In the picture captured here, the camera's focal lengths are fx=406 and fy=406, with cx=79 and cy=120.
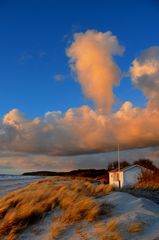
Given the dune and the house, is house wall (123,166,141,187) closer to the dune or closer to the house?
the house

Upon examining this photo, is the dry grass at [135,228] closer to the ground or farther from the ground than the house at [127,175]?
closer to the ground

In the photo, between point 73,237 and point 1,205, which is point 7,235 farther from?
point 1,205

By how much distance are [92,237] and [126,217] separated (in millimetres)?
1409

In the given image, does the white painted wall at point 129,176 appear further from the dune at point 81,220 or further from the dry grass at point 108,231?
the dry grass at point 108,231

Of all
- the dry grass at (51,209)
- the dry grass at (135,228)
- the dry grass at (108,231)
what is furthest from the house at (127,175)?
the dry grass at (135,228)

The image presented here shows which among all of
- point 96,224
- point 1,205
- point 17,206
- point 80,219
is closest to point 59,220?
point 80,219

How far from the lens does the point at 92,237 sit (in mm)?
9883

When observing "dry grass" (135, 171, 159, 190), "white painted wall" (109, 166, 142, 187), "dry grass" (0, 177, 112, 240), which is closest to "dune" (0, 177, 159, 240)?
"dry grass" (0, 177, 112, 240)

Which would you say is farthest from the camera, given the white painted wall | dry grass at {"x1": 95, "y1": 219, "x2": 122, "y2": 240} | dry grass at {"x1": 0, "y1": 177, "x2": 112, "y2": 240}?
the white painted wall

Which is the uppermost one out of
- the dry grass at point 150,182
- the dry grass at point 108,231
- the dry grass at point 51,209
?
the dry grass at point 150,182

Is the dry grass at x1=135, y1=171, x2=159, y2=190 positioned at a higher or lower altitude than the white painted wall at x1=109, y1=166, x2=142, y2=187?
lower

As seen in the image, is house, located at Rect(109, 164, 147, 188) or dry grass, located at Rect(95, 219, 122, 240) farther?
house, located at Rect(109, 164, 147, 188)

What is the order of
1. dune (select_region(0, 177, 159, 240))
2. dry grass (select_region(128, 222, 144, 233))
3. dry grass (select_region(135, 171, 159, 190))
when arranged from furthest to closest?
dry grass (select_region(135, 171, 159, 190))
dune (select_region(0, 177, 159, 240))
dry grass (select_region(128, 222, 144, 233))

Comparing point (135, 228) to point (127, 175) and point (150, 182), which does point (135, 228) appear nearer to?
point (150, 182)
